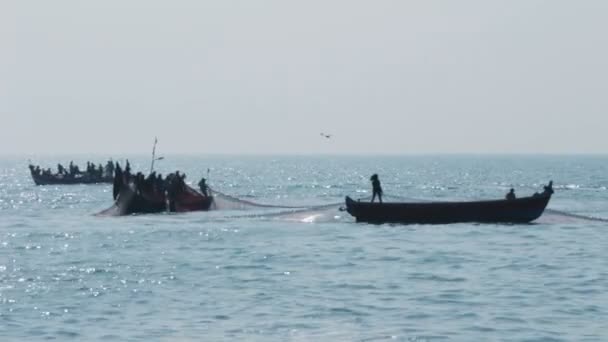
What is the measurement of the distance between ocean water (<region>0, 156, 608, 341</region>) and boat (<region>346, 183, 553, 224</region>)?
1.44 ft

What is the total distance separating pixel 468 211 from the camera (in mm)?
51781

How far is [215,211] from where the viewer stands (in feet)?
221

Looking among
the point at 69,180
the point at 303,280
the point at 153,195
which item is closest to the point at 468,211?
the point at 303,280

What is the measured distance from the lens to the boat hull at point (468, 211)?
169ft

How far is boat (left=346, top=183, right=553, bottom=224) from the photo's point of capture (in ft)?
169

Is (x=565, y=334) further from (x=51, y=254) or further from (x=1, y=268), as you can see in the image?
(x=51, y=254)

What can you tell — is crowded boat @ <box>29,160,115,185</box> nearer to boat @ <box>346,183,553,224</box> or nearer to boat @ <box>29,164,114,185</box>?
boat @ <box>29,164,114,185</box>

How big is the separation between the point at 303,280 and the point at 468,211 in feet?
59.6

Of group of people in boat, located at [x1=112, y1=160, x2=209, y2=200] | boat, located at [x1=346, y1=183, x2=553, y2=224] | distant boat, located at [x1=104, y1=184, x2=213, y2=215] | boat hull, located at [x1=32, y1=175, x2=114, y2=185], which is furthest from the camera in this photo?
boat hull, located at [x1=32, y1=175, x2=114, y2=185]

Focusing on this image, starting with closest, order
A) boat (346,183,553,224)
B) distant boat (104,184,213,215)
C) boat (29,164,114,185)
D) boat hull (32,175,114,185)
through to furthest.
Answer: boat (346,183,553,224) → distant boat (104,184,213,215) → boat (29,164,114,185) → boat hull (32,175,114,185)

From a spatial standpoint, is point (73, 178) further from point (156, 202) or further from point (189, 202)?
point (156, 202)

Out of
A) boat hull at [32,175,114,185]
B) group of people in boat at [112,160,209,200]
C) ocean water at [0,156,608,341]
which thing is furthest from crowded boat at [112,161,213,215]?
boat hull at [32,175,114,185]

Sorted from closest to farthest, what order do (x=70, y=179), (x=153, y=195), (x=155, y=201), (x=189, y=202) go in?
(x=155, y=201), (x=153, y=195), (x=189, y=202), (x=70, y=179)

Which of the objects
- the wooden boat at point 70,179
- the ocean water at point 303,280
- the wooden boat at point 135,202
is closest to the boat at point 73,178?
the wooden boat at point 70,179
